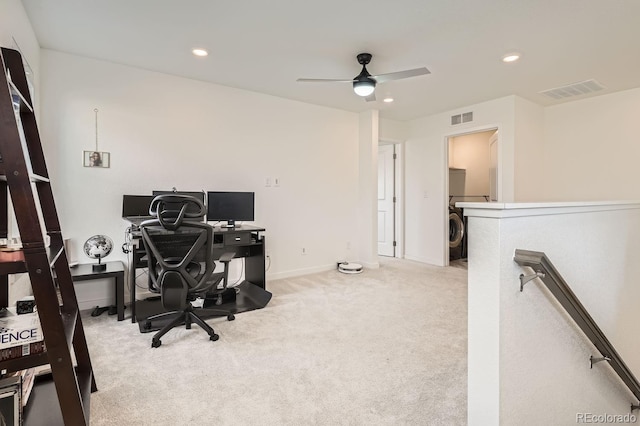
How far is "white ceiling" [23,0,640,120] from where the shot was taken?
238cm

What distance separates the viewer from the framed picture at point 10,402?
1220mm

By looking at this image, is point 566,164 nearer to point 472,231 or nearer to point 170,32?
point 472,231

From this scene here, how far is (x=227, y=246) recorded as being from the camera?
3465mm

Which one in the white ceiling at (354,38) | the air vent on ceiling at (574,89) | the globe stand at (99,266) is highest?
the air vent on ceiling at (574,89)

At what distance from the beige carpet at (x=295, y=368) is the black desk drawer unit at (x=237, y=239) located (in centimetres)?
73

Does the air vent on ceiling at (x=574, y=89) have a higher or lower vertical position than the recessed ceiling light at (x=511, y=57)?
higher

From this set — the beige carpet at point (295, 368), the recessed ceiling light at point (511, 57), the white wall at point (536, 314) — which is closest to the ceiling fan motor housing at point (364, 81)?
the recessed ceiling light at point (511, 57)

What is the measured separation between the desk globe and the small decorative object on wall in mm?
732

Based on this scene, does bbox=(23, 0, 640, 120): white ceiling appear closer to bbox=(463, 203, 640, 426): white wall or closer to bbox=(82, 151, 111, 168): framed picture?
bbox=(82, 151, 111, 168): framed picture

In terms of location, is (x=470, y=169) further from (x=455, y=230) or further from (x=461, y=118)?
(x=461, y=118)

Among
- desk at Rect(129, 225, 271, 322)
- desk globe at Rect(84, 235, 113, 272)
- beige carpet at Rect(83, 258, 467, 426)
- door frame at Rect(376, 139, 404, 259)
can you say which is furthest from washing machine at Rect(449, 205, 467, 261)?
desk globe at Rect(84, 235, 113, 272)

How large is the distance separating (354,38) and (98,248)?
3.08 m

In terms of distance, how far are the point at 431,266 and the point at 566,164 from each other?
8.11 ft

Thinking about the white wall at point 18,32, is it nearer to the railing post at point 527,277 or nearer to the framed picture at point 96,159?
the framed picture at point 96,159
